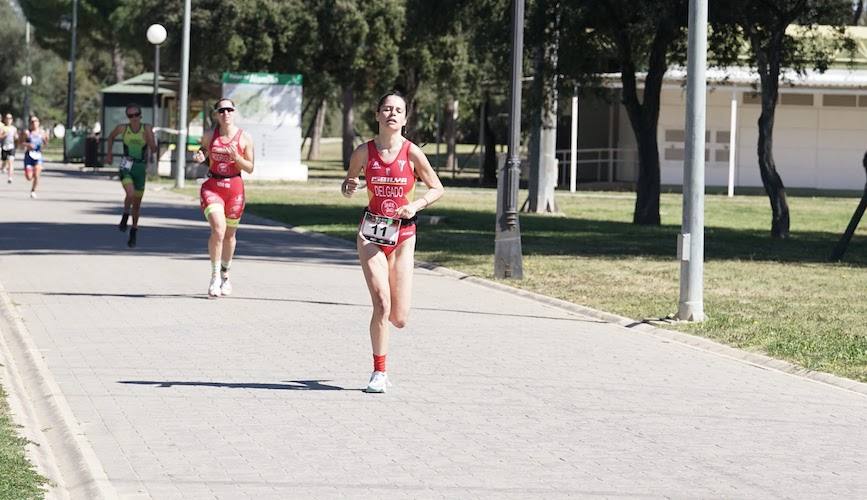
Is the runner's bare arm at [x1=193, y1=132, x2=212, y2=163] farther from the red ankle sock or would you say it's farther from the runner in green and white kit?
the red ankle sock

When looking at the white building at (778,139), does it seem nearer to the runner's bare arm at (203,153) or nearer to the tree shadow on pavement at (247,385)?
the runner's bare arm at (203,153)

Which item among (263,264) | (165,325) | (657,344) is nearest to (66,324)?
(165,325)

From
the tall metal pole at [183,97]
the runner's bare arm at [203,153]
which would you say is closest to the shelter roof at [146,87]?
the tall metal pole at [183,97]

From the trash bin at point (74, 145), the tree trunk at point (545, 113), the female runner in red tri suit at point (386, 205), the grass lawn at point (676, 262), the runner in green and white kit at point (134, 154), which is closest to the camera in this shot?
the female runner in red tri suit at point (386, 205)

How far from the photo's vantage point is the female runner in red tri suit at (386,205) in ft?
31.3

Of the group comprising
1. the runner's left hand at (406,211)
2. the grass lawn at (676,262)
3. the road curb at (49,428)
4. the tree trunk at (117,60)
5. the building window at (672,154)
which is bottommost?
the road curb at (49,428)

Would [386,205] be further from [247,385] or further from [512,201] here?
[512,201]

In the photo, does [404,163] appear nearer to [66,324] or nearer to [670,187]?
[66,324]

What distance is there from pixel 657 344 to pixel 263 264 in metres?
7.28

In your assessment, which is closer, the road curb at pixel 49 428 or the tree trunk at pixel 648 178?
the road curb at pixel 49 428

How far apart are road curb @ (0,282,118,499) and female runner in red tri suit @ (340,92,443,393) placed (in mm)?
1974

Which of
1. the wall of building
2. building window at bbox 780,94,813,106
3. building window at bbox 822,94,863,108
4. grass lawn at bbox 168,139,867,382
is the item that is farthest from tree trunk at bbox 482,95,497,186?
building window at bbox 822,94,863,108

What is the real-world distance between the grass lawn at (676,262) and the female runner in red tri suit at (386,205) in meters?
3.37

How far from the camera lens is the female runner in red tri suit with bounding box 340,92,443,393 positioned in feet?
31.3
